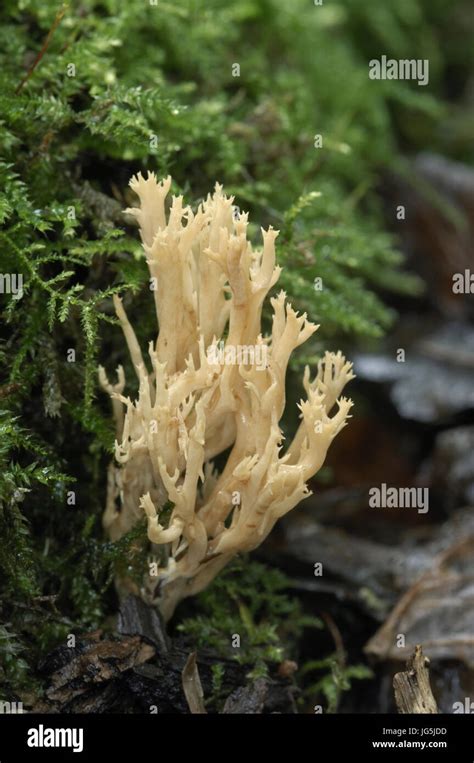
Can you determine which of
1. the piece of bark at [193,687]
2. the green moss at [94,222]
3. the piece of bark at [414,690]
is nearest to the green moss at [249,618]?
the green moss at [94,222]

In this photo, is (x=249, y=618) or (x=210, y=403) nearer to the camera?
(x=210, y=403)

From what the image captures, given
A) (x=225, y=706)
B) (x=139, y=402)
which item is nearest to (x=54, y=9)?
(x=139, y=402)

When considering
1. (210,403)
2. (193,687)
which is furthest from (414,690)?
(210,403)

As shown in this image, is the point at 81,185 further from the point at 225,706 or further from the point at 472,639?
the point at 472,639

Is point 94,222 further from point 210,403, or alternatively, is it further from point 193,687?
point 193,687

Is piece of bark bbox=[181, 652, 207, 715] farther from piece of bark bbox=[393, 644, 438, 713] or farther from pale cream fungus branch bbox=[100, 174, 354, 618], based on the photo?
piece of bark bbox=[393, 644, 438, 713]

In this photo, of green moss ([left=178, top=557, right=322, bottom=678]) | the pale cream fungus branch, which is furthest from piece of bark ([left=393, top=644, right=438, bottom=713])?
the pale cream fungus branch

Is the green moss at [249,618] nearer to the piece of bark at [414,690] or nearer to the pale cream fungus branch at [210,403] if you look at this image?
the pale cream fungus branch at [210,403]
